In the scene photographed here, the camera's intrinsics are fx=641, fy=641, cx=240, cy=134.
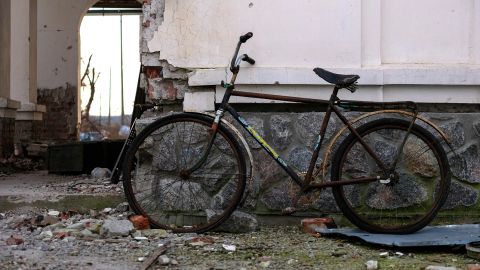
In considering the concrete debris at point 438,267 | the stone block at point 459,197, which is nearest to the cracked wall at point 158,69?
the stone block at point 459,197

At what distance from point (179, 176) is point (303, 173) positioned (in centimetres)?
89

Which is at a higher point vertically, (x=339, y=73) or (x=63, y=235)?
(x=339, y=73)

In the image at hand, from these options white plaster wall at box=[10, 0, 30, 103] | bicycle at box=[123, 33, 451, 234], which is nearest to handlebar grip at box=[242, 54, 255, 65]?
bicycle at box=[123, 33, 451, 234]

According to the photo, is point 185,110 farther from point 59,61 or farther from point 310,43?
point 59,61

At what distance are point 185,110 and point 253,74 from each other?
23.4 inches

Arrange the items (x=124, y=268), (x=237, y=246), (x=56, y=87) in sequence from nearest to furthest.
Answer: (x=124, y=268)
(x=237, y=246)
(x=56, y=87)

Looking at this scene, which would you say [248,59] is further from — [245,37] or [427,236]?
[427,236]

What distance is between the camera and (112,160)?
7.75m

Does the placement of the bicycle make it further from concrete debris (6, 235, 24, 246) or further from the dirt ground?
concrete debris (6, 235, 24, 246)

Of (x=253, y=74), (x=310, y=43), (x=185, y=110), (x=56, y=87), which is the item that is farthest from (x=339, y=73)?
(x=56, y=87)

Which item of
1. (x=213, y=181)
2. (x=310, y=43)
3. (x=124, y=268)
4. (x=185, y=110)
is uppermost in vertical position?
(x=310, y=43)

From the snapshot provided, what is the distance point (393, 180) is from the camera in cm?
444

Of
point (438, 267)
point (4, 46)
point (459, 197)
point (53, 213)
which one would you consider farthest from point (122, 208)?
point (4, 46)

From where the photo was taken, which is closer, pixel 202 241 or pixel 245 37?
pixel 202 241
